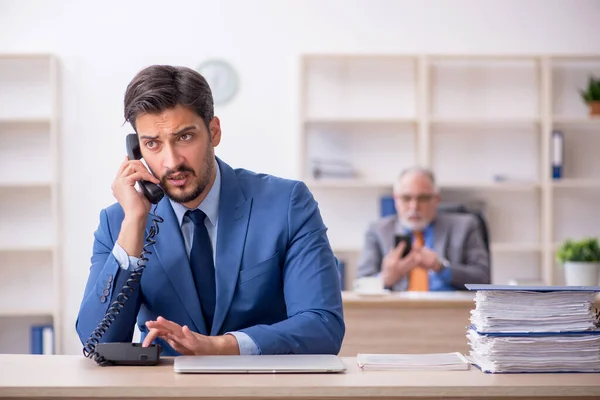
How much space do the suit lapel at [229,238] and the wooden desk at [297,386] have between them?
1.49ft

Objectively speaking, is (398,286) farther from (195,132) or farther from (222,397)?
(222,397)

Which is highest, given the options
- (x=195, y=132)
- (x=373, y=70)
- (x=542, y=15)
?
(x=542, y=15)

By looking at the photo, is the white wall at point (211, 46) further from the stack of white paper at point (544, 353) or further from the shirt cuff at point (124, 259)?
the stack of white paper at point (544, 353)

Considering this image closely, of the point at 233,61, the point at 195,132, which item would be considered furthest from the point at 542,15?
the point at 195,132

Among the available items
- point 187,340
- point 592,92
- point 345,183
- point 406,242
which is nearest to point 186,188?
point 187,340

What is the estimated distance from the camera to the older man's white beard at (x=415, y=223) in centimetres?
425

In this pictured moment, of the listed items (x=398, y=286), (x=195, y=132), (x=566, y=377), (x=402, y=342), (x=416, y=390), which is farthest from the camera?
(x=398, y=286)

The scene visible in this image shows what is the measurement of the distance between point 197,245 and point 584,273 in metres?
2.28

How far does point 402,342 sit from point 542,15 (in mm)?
2967

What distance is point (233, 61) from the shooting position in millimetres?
5562

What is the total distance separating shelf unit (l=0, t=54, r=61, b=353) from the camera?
5527 millimetres

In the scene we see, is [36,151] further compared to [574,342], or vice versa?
[36,151]

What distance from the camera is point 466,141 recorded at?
5594 mm

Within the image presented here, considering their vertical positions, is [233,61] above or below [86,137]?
above
